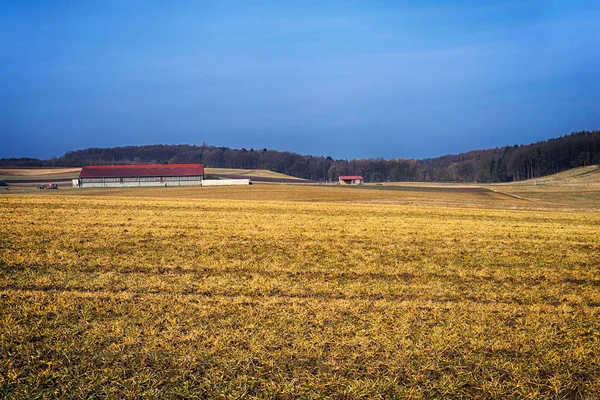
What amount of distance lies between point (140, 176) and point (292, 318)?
92.0 m

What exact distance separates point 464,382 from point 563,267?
9.87 m

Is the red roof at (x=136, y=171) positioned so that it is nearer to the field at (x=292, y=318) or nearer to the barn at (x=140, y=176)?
the barn at (x=140, y=176)

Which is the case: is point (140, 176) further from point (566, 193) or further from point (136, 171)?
point (566, 193)

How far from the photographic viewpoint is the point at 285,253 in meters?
14.5

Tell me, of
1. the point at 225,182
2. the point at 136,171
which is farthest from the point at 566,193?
the point at 136,171

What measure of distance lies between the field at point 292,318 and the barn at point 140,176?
3047 inches

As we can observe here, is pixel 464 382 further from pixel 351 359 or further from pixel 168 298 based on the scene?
pixel 168 298

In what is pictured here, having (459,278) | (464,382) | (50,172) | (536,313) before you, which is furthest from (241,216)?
(50,172)

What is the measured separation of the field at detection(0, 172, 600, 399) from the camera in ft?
18.5

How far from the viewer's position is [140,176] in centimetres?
9300

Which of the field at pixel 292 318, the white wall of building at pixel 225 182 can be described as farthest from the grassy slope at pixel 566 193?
the white wall of building at pixel 225 182

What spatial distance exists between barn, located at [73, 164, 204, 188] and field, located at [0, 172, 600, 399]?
254 ft

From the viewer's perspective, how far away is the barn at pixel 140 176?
300 ft

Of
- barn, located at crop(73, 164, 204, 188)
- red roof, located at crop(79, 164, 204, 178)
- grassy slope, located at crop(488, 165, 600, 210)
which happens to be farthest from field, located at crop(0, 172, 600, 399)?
red roof, located at crop(79, 164, 204, 178)
